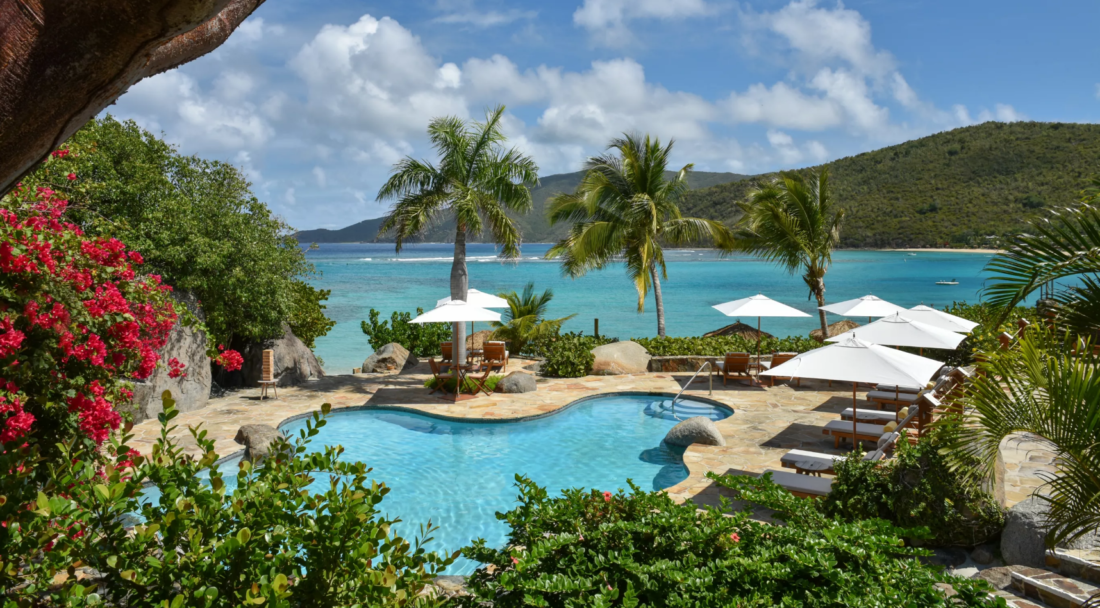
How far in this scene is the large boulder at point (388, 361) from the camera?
17625 millimetres

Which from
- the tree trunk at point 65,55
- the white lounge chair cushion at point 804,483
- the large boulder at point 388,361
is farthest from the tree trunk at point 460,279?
the tree trunk at point 65,55

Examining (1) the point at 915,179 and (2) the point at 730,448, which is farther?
(1) the point at 915,179

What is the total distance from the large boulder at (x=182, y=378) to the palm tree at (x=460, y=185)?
454cm

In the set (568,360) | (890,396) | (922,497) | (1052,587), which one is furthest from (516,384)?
(1052,587)

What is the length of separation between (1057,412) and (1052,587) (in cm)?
209

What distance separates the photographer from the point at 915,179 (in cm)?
6781

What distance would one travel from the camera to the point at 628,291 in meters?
60.3

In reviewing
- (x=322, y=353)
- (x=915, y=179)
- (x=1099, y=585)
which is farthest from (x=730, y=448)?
(x=915, y=179)

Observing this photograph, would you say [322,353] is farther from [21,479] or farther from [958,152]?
[958,152]

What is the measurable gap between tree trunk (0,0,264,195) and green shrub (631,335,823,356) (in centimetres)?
1603

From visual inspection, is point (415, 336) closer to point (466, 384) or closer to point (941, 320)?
point (466, 384)

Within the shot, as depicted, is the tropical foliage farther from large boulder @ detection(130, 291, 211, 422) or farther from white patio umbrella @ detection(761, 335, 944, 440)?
white patio umbrella @ detection(761, 335, 944, 440)

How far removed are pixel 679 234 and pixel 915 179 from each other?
192ft

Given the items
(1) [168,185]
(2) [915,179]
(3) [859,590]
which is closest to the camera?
(3) [859,590]
